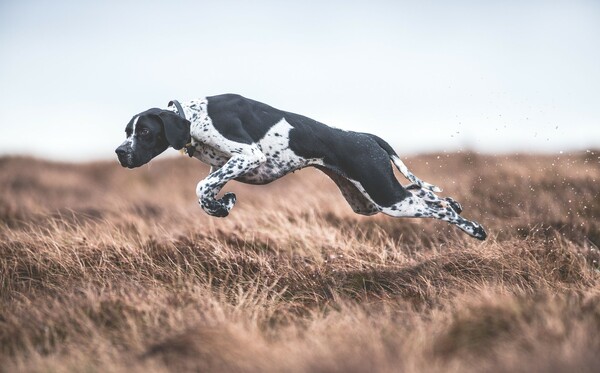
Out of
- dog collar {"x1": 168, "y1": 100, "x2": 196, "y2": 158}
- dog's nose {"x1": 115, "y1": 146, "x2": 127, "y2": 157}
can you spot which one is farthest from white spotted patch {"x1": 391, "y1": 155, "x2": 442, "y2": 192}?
dog's nose {"x1": 115, "y1": 146, "x2": 127, "y2": 157}

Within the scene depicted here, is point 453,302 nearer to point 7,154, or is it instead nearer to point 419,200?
point 419,200

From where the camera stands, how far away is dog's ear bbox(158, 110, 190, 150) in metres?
4.95

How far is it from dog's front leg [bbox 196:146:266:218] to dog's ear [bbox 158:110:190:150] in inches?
14.8

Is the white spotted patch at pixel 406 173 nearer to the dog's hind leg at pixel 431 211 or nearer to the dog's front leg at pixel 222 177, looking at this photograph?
the dog's hind leg at pixel 431 211

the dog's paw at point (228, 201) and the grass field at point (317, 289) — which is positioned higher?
the dog's paw at point (228, 201)

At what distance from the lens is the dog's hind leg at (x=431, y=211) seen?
18.1 ft

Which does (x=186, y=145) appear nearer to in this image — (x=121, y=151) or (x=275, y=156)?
(x=121, y=151)

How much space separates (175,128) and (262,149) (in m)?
0.74

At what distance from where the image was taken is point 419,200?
562 cm

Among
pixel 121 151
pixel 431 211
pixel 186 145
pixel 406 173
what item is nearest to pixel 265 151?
pixel 186 145

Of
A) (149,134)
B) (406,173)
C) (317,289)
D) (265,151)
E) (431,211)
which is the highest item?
(149,134)

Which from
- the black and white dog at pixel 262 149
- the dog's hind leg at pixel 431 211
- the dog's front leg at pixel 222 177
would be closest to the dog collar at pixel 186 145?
the black and white dog at pixel 262 149

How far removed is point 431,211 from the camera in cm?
558

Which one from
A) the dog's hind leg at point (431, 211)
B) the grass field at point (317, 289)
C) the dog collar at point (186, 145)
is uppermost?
the dog collar at point (186, 145)
